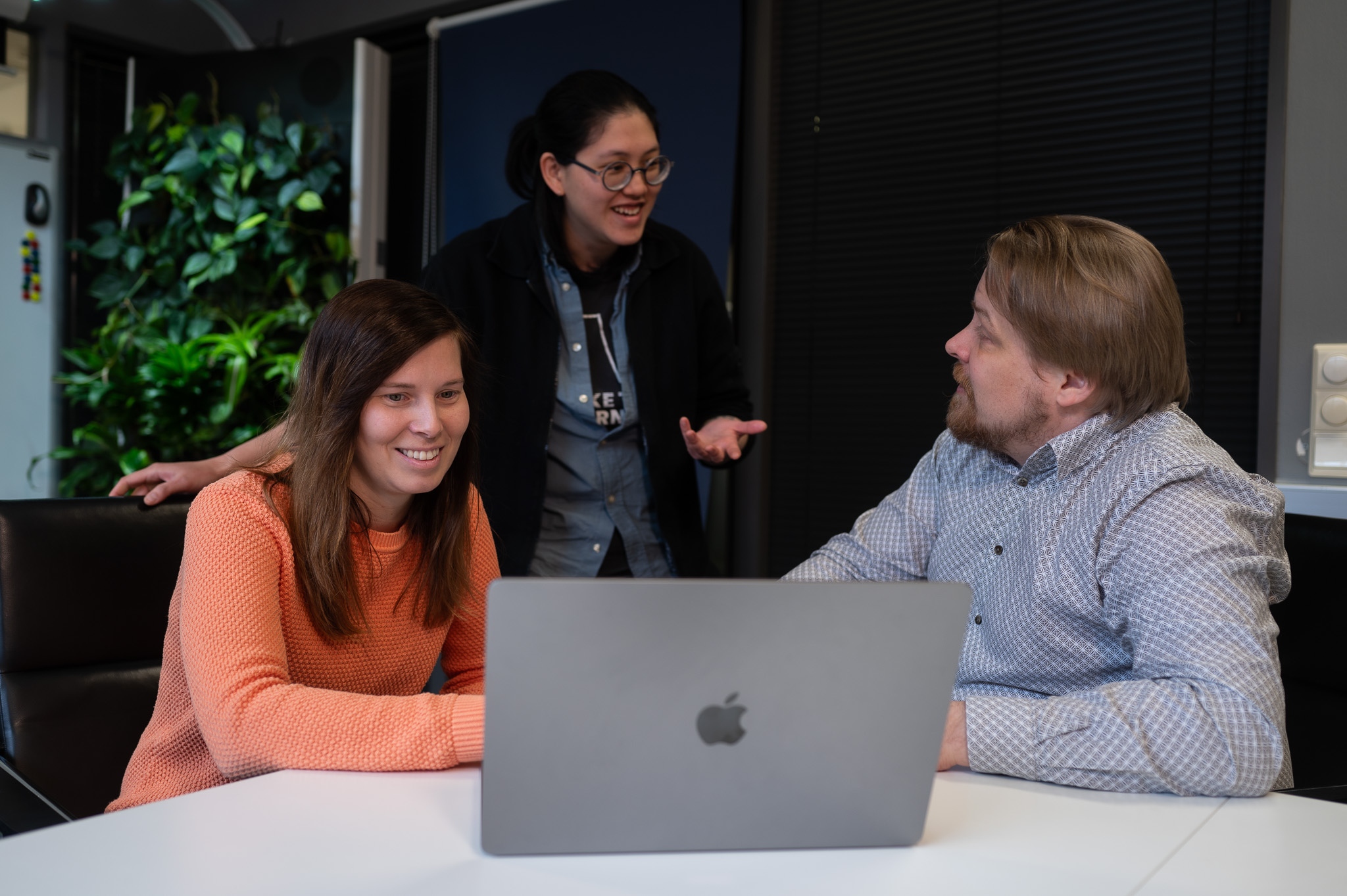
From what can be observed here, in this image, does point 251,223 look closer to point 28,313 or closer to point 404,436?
point 28,313

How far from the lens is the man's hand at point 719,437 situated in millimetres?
1994

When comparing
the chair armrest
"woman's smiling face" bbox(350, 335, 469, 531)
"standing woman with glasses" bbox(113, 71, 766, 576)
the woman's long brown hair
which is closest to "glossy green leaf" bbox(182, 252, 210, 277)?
"standing woman with glasses" bbox(113, 71, 766, 576)

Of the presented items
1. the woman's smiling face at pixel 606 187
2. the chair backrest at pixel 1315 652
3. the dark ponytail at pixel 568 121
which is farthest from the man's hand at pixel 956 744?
the dark ponytail at pixel 568 121

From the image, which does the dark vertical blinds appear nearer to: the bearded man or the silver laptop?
the bearded man

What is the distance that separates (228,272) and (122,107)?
4.42 feet

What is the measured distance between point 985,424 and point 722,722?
0.79 m

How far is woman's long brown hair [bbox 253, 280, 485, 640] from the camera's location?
1387 millimetres

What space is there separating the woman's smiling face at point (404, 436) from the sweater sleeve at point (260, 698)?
0.21 m

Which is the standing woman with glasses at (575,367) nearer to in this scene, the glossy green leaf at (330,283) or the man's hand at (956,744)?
the man's hand at (956,744)

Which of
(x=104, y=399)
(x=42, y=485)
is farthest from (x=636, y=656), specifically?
(x=42, y=485)

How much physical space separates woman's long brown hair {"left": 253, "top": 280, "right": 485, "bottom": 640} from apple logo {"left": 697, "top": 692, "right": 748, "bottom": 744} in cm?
70

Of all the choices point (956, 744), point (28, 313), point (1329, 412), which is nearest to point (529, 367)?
point (956, 744)

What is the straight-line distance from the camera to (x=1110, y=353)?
1370 millimetres

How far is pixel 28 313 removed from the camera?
4164 millimetres
